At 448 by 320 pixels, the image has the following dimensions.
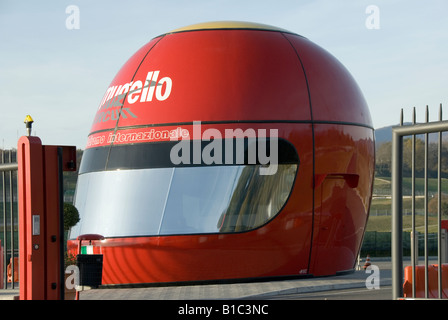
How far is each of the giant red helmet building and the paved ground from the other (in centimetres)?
47

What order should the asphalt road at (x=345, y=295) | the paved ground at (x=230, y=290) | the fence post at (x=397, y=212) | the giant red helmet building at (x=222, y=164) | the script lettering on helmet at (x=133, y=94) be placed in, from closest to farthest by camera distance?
the fence post at (x=397, y=212) < the asphalt road at (x=345, y=295) < the paved ground at (x=230, y=290) < the giant red helmet building at (x=222, y=164) < the script lettering on helmet at (x=133, y=94)

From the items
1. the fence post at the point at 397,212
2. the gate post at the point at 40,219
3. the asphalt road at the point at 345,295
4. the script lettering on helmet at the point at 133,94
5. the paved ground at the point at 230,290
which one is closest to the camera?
the fence post at the point at 397,212

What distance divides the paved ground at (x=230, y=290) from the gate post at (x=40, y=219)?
5518mm

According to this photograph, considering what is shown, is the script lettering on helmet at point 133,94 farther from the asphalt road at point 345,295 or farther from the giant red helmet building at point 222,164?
the asphalt road at point 345,295

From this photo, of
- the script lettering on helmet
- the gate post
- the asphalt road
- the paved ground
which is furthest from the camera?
the script lettering on helmet

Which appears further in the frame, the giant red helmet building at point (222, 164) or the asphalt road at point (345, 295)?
the giant red helmet building at point (222, 164)

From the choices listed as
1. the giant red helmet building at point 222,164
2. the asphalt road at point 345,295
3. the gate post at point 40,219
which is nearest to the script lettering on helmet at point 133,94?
the giant red helmet building at point 222,164

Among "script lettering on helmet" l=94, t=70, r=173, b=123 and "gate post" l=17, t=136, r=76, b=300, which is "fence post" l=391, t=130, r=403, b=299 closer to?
"gate post" l=17, t=136, r=76, b=300

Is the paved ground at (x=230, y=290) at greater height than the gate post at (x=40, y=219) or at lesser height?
lesser

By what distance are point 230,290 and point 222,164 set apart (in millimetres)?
2676

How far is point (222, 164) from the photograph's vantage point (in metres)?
16.4

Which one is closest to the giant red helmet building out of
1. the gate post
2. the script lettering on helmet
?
the script lettering on helmet

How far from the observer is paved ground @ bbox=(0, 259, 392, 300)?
14.5 m

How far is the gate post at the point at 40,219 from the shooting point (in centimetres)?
858
